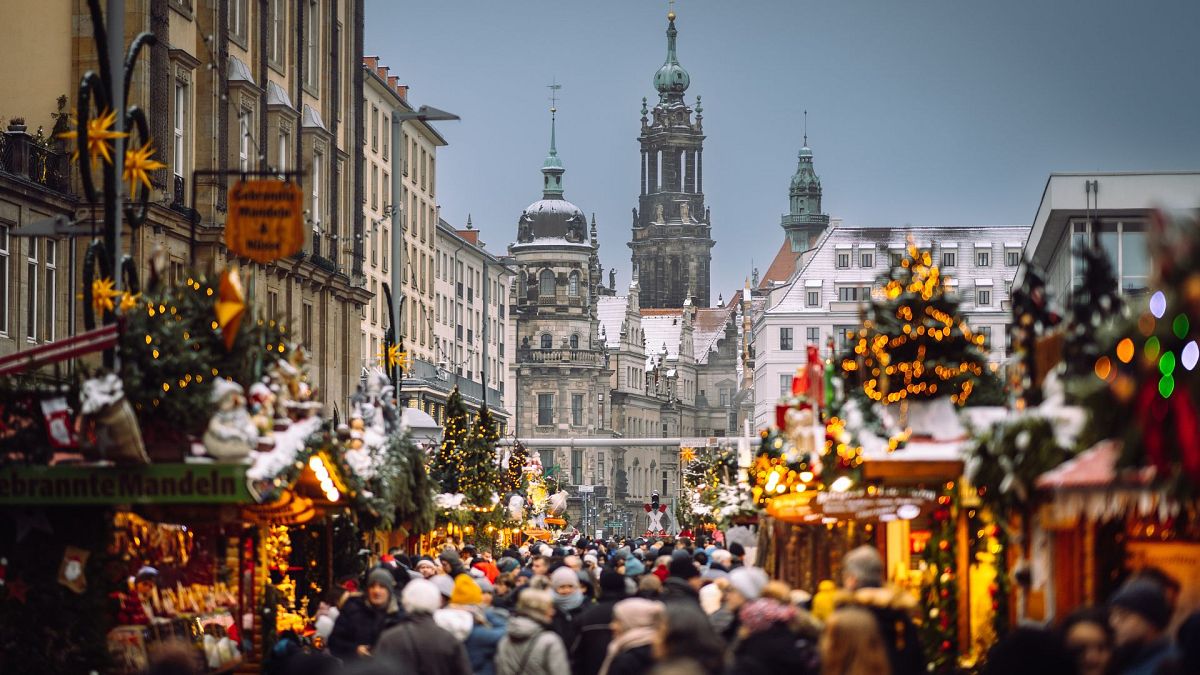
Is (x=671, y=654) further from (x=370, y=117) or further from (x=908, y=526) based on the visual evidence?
(x=370, y=117)

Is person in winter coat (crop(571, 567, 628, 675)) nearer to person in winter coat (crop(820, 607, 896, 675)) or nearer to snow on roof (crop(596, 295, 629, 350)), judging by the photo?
person in winter coat (crop(820, 607, 896, 675))

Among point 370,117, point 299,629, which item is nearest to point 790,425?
point 299,629

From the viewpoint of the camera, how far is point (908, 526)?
23969 millimetres

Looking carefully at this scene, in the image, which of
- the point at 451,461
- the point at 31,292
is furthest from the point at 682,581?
the point at 451,461

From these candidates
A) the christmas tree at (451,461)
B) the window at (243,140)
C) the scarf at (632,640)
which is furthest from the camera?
the window at (243,140)

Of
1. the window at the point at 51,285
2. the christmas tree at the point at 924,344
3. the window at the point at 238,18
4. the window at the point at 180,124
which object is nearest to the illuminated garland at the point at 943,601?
the christmas tree at the point at 924,344

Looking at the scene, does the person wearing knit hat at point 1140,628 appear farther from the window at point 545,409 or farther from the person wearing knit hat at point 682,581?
the window at point 545,409

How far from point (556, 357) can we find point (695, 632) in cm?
15369

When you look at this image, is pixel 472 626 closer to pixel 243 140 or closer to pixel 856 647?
pixel 856 647

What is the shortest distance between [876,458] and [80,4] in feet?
Result: 77.8

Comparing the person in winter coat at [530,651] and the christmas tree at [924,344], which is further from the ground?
the christmas tree at [924,344]

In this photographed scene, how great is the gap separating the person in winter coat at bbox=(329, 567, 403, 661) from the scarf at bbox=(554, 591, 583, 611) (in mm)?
1484

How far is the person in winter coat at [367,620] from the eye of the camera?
1662cm

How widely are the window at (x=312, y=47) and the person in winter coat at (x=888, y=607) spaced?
123 ft
